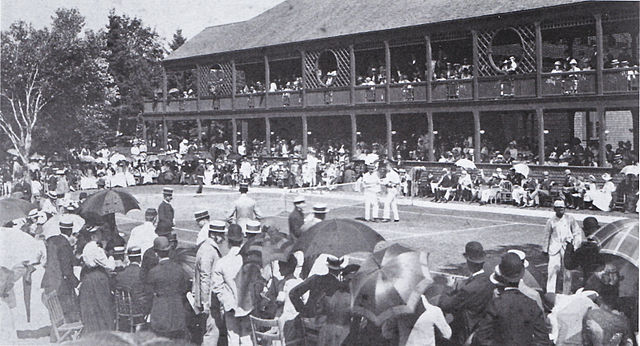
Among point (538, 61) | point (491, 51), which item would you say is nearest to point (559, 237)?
point (538, 61)

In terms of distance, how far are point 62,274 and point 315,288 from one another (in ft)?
14.3

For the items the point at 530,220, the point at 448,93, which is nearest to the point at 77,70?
the point at 448,93

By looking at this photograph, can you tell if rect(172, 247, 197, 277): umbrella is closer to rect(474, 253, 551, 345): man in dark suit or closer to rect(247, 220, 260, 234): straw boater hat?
rect(247, 220, 260, 234): straw boater hat

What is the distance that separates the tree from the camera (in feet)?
103

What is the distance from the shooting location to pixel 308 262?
8297 mm

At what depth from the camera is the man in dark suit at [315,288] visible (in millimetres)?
6999

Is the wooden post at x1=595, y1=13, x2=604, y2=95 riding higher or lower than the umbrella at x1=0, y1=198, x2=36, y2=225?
higher

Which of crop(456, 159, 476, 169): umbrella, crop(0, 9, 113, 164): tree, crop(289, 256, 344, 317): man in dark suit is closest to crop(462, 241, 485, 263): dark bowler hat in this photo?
crop(289, 256, 344, 317): man in dark suit

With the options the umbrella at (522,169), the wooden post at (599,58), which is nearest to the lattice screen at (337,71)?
the umbrella at (522,169)

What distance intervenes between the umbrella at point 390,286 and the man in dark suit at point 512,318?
2.13ft

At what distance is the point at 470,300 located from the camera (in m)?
6.28

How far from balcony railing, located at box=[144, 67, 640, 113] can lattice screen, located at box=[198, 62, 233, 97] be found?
65 cm

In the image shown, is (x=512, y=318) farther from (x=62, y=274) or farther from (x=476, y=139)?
(x=476, y=139)

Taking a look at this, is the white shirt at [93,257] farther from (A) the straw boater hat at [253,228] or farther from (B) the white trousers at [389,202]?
(B) the white trousers at [389,202]
